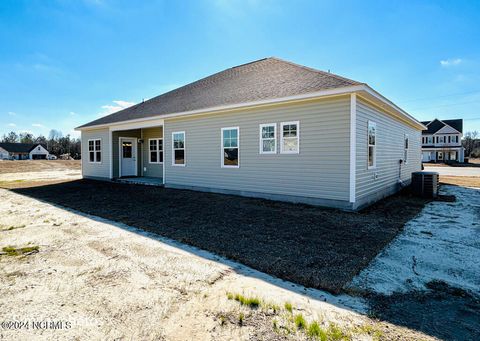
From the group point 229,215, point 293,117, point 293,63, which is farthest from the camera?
point 293,63

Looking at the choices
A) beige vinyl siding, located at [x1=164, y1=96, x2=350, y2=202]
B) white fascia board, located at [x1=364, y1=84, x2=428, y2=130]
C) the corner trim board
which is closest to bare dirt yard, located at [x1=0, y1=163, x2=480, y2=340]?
the corner trim board

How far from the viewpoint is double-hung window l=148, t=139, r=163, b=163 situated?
14245 millimetres

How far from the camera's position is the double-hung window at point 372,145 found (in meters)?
7.95

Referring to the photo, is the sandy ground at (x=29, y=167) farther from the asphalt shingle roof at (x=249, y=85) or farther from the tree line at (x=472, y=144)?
the tree line at (x=472, y=144)

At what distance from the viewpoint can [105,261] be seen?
3.60 metres

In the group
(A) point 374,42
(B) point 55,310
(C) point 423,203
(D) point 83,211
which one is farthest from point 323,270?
(A) point 374,42

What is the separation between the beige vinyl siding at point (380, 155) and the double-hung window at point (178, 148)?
275 inches

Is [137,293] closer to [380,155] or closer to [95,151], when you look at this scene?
[380,155]

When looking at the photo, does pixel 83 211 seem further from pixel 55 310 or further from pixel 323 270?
pixel 323 270

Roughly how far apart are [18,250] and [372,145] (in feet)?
29.8

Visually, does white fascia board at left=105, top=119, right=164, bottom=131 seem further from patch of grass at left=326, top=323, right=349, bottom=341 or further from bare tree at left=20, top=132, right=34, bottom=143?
bare tree at left=20, top=132, right=34, bottom=143

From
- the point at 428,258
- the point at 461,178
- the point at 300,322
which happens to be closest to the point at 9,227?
the point at 300,322

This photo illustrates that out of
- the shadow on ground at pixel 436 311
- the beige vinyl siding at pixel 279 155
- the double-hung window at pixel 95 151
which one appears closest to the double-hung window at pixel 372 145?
the beige vinyl siding at pixel 279 155

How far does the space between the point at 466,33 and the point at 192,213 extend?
700 inches
